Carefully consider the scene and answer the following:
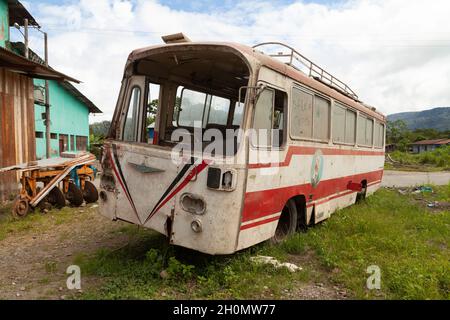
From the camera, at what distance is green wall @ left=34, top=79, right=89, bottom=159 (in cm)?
1971

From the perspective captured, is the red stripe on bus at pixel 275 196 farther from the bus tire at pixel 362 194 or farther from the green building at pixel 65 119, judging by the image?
the green building at pixel 65 119

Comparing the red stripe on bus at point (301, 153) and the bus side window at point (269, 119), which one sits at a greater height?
the bus side window at point (269, 119)

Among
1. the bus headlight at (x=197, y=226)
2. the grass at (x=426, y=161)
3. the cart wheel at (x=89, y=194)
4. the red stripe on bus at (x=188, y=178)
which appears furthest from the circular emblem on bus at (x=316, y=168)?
the grass at (x=426, y=161)

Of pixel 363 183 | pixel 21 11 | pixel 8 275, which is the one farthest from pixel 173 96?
pixel 21 11

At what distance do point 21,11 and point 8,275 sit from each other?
1273cm

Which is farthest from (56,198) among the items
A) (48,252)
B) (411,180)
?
(411,180)

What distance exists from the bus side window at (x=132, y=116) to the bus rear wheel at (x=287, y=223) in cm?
266

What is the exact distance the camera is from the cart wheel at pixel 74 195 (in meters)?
8.95

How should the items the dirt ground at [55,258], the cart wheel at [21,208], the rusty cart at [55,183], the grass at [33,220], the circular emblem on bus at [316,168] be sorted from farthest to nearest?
the rusty cart at [55,183] < the cart wheel at [21,208] < the grass at [33,220] < the circular emblem on bus at [316,168] < the dirt ground at [55,258]

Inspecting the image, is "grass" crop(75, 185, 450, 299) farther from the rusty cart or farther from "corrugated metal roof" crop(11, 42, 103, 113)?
"corrugated metal roof" crop(11, 42, 103, 113)

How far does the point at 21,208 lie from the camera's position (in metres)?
7.58

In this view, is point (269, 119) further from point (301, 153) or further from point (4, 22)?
point (4, 22)

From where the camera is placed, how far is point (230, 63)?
5.44m

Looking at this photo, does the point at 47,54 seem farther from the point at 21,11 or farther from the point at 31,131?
the point at 31,131
